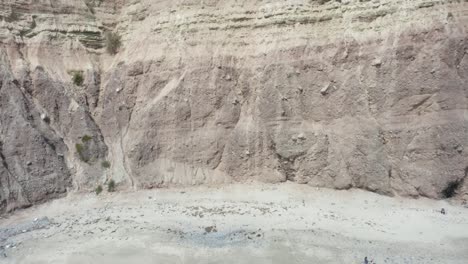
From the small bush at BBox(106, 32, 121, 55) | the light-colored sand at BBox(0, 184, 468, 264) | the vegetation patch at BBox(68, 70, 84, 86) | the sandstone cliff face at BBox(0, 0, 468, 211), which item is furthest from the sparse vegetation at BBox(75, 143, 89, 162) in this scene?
the small bush at BBox(106, 32, 121, 55)

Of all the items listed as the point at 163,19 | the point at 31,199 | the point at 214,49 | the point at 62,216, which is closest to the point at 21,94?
the point at 31,199

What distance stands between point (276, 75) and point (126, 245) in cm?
869

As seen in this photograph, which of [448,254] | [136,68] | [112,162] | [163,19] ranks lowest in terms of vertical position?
[448,254]

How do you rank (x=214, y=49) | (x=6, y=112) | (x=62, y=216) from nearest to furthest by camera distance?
(x=62, y=216)
(x=6, y=112)
(x=214, y=49)

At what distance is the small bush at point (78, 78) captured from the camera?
1922cm

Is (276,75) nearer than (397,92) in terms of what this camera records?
No

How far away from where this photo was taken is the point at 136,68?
63.0 ft

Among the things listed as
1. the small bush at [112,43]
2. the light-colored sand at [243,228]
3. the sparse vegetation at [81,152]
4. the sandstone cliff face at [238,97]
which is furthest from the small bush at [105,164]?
the small bush at [112,43]

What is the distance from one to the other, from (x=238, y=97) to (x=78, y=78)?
23.4 feet

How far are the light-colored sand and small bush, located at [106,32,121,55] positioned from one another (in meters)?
7.18

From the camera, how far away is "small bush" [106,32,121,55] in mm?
20469

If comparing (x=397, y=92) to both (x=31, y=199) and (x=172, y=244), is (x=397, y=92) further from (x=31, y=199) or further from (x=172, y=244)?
(x=31, y=199)

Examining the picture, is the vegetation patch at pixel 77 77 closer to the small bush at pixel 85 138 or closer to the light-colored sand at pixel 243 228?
the small bush at pixel 85 138

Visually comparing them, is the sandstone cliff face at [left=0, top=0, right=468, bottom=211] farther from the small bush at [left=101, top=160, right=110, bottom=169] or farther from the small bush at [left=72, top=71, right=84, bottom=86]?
the small bush at [left=72, top=71, right=84, bottom=86]
